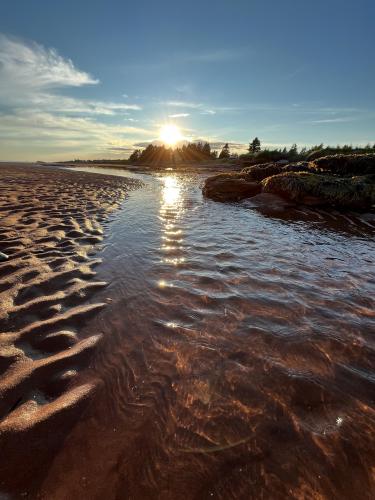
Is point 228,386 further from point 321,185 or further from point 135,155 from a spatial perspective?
point 135,155

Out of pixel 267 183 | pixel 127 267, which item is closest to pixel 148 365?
pixel 127 267

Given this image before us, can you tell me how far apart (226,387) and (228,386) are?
18mm

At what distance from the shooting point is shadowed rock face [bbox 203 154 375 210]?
32.4 feet

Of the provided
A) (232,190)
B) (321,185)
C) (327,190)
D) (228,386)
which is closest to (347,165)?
(321,185)

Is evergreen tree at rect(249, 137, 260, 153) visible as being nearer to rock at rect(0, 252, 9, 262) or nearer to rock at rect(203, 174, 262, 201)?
rock at rect(203, 174, 262, 201)

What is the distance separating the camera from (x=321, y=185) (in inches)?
408

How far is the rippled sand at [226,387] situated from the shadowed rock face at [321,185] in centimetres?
659

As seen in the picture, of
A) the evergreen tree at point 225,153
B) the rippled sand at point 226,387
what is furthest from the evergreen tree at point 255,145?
the rippled sand at point 226,387

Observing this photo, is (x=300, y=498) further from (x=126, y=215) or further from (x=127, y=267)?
(x=126, y=215)

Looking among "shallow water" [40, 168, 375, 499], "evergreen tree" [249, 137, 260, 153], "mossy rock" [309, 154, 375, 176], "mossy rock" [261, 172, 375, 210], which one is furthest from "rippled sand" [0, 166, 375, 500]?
"evergreen tree" [249, 137, 260, 153]

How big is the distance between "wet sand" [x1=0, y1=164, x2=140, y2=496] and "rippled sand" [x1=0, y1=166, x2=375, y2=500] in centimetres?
11

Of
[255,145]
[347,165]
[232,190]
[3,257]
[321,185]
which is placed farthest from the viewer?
[255,145]

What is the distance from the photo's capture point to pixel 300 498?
1390mm

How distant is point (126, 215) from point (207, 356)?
668 cm
